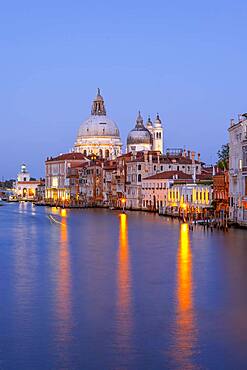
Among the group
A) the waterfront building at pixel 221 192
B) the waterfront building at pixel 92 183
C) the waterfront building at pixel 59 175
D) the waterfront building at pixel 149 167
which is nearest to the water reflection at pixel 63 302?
the waterfront building at pixel 221 192

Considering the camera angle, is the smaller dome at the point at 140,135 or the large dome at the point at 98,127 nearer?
the smaller dome at the point at 140,135

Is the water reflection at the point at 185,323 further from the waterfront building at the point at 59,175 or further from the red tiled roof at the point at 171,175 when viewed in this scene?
the waterfront building at the point at 59,175

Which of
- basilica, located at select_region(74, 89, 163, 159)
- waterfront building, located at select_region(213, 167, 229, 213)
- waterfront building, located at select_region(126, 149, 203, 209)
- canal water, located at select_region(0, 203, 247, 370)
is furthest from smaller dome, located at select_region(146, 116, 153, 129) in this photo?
canal water, located at select_region(0, 203, 247, 370)

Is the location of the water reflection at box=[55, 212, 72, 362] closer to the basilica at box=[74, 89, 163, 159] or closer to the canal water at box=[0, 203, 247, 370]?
the canal water at box=[0, 203, 247, 370]

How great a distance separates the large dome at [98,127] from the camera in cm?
8962

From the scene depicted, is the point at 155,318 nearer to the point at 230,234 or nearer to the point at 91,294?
the point at 91,294

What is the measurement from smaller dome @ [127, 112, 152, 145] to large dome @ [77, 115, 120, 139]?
11.8 metres

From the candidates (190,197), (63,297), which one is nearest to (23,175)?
(190,197)

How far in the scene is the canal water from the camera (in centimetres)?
1014

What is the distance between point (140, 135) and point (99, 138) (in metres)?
13.0

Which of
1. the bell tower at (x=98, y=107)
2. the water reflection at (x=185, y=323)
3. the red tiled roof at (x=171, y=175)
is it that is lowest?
the water reflection at (x=185, y=323)

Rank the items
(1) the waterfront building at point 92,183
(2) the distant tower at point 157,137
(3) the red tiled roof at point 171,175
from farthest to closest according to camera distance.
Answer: (2) the distant tower at point 157,137, (1) the waterfront building at point 92,183, (3) the red tiled roof at point 171,175

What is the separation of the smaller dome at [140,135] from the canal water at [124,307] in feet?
172

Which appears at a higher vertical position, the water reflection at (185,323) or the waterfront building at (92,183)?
the waterfront building at (92,183)
